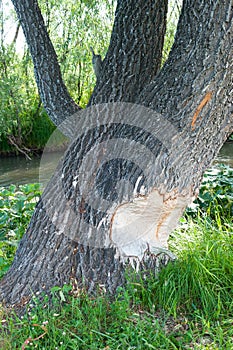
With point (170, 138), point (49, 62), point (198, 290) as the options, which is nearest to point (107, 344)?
point (198, 290)

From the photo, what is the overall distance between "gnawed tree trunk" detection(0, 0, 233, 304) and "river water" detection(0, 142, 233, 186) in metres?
5.67

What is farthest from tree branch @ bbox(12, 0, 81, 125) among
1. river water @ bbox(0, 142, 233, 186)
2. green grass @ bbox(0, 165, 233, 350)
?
river water @ bbox(0, 142, 233, 186)

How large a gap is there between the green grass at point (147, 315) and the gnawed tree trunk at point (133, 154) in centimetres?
15

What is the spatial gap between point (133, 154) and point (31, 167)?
7.89 meters

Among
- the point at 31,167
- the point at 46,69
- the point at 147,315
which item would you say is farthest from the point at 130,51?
the point at 31,167

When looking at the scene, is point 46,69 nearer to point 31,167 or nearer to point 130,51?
point 130,51

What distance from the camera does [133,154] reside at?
8.04 feet

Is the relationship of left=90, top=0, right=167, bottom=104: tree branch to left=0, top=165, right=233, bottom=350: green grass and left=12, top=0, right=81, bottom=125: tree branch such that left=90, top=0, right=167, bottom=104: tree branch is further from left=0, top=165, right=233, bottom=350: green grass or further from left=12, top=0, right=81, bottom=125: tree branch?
left=0, top=165, right=233, bottom=350: green grass

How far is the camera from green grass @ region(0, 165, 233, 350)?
6.82ft

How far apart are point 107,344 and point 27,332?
0.41m

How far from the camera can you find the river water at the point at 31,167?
8832mm

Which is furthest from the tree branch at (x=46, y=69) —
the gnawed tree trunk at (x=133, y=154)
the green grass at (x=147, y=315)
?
the green grass at (x=147, y=315)

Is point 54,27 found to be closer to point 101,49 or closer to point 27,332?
point 101,49

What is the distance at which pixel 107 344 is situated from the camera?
2.09 metres
